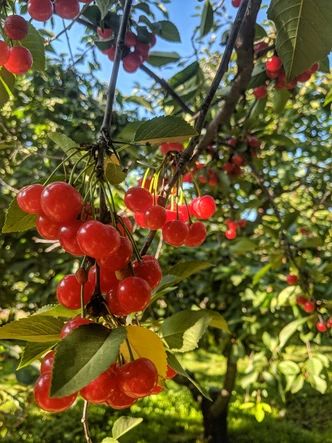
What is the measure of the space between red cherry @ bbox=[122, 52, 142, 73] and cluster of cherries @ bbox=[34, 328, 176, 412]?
0.85m

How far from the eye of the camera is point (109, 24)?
1241 millimetres

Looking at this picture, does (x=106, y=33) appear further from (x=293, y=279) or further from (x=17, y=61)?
(x=293, y=279)

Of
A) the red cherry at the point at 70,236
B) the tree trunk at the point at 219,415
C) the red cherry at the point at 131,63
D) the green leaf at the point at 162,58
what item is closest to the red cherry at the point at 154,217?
the red cherry at the point at 70,236

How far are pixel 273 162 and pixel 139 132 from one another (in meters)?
3.16

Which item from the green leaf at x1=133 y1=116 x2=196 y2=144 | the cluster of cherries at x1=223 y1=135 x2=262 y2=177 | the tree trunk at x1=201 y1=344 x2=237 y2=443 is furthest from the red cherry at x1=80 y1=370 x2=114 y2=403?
the tree trunk at x1=201 y1=344 x2=237 y2=443

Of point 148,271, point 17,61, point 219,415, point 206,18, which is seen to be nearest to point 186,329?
point 148,271

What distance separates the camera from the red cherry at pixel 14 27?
31.1 inches

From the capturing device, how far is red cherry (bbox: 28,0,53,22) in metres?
0.92

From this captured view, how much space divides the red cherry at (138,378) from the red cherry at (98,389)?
0.05ft

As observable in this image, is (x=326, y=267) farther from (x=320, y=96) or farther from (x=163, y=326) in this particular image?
(x=320, y=96)

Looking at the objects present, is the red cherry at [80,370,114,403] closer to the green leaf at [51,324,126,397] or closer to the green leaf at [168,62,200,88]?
the green leaf at [51,324,126,397]

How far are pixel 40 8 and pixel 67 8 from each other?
71mm

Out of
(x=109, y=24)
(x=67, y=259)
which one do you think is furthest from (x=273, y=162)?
(x=109, y=24)

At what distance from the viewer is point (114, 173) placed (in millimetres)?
640
